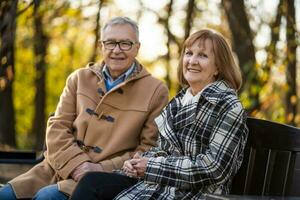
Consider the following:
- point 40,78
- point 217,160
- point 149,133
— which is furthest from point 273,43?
point 40,78

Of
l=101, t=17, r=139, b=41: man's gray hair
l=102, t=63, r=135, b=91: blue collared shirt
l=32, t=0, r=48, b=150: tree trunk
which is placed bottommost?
l=32, t=0, r=48, b=150: tree trunk

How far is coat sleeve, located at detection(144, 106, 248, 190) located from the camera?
3.70m

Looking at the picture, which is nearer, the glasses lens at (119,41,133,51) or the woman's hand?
the woman's hand

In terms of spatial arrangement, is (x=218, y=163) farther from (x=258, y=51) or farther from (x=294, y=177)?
(x=258, y=51)

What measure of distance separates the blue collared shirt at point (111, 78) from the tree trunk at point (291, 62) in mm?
3046

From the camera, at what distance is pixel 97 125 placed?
4523 millimetres

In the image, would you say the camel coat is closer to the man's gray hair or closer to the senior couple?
the senior couple

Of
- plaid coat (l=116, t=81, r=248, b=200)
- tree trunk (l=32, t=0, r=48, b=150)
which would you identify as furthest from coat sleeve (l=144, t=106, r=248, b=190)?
tree trunk (l=32, t=0, r=48, b=150)

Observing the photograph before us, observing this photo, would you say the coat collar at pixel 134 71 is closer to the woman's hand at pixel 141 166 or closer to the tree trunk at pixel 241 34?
the woman's hand at pixel 141 166

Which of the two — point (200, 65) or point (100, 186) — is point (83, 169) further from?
point (200, 65)

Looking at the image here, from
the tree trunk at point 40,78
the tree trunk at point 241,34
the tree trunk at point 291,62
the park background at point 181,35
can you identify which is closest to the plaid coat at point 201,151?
the park background at point 181,35

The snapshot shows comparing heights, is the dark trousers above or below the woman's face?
below

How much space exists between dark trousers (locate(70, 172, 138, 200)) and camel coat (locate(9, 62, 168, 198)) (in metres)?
0.43

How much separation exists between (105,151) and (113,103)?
1.02ft
